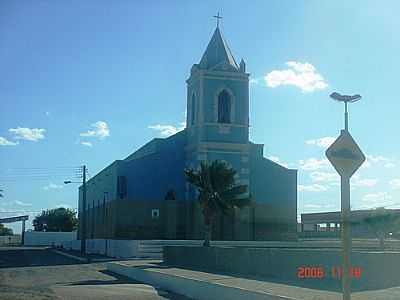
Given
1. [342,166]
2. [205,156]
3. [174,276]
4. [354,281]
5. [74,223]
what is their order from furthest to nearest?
[74,223], [205,156], [174,276], [354,281], [342,166]

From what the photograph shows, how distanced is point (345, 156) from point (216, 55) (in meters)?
54.5

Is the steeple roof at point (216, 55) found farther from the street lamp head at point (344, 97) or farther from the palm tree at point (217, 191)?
the street lamp head at point (344, 97)

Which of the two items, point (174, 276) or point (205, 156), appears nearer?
point (174, 276)

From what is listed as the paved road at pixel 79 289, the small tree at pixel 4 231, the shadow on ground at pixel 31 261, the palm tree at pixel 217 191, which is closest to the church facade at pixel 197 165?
the shadow on ground at pixel 31 261

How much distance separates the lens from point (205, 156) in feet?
203

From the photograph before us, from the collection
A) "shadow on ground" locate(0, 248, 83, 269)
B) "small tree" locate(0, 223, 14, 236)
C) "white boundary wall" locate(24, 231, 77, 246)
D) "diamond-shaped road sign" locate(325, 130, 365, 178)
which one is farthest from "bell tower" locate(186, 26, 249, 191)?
"small tree" locate(0, 223, 14, 236)

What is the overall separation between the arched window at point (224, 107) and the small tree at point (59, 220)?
81.3m

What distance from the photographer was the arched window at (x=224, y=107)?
208ft

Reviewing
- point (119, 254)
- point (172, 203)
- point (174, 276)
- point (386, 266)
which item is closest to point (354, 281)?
point (386, 266)

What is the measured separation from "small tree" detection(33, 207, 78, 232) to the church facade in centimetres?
7504

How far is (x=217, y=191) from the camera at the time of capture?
1980 inches

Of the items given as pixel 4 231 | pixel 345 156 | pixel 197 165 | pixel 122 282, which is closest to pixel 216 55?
pixel 197 165

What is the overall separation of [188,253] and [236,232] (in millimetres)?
25365

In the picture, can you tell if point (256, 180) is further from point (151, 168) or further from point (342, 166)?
point (342, 166)
